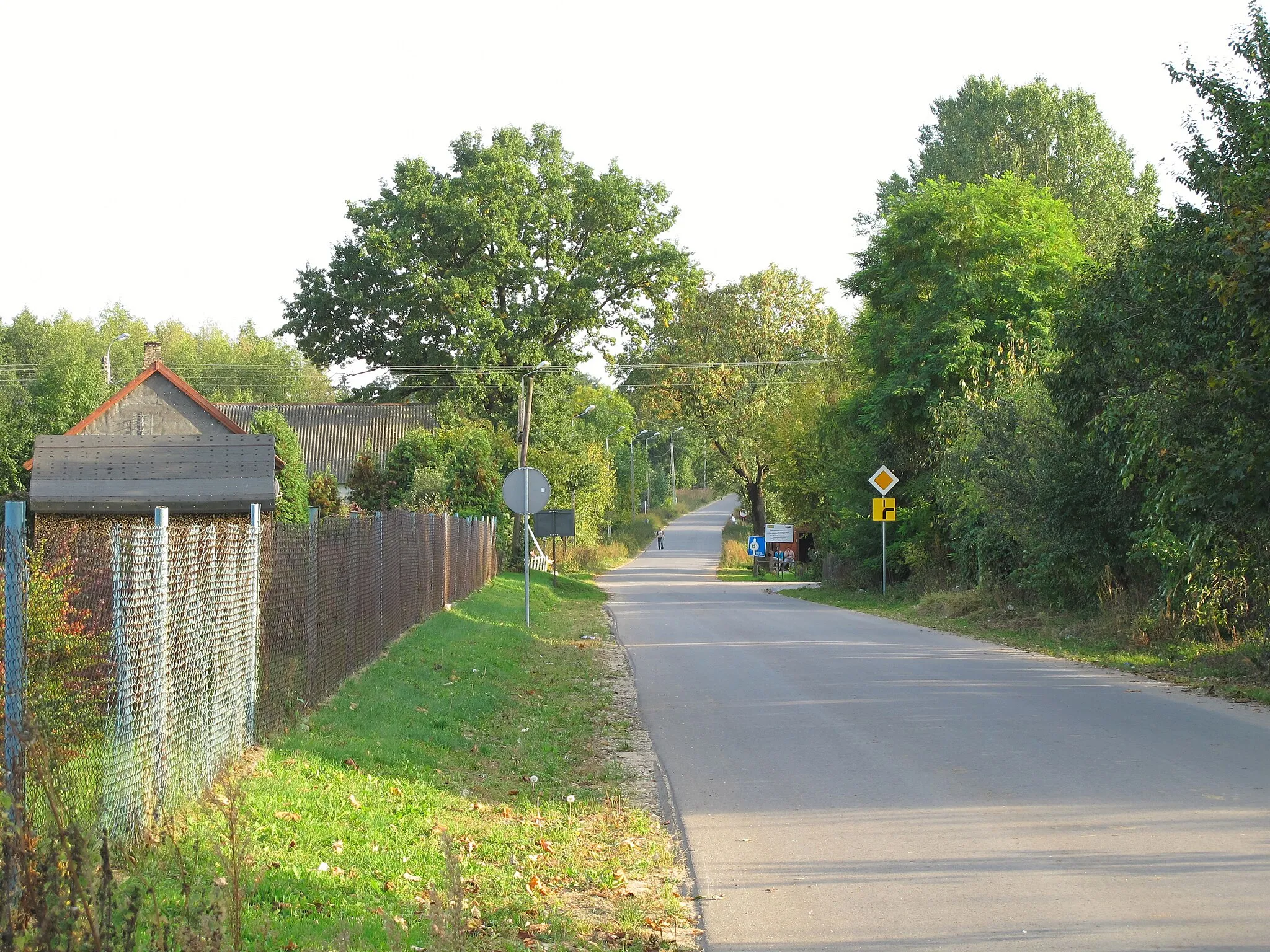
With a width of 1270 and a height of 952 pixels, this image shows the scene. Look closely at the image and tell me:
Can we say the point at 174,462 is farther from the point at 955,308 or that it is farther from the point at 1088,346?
the point at 955,308

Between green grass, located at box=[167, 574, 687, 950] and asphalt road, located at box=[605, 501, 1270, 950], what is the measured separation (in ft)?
1.75

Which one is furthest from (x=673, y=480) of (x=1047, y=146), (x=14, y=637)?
(x=14, y=637)

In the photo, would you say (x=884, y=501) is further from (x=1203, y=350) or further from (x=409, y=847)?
(x=409, y=847)

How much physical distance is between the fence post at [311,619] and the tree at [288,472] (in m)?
17.2

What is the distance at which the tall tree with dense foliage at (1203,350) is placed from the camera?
11102 mm

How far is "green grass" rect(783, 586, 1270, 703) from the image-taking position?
14.4 metres

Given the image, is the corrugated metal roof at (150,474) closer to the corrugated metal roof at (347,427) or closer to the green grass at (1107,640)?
the green grass at (1107,640)

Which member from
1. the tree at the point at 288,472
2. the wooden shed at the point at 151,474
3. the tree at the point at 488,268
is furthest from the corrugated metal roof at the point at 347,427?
the wooden shed at the point at 151,474

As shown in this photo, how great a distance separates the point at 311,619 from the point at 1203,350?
9143mm

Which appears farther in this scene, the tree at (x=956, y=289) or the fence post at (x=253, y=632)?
the tree at (x=956, y=289)

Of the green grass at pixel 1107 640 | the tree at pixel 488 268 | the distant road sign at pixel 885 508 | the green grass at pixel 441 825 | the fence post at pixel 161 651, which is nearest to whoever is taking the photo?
the green grass at pixel 441 825

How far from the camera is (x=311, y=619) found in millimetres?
10758

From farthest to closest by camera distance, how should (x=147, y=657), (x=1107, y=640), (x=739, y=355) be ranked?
(x=739, y=355) → (x=1107, y=640) → (x=147, y=657)

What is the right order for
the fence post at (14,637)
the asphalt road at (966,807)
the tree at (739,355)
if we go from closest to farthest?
the fence post at (14,637), the asphalt road at (966,807), the tree at (739,355)
